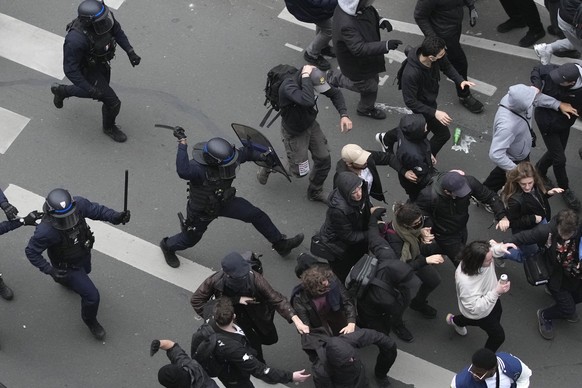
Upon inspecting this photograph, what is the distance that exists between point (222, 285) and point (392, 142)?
2.59 meters

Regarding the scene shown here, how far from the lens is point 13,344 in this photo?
9.31m

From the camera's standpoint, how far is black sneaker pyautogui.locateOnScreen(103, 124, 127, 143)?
36.2 feet

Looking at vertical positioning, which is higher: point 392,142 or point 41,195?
point 392,142

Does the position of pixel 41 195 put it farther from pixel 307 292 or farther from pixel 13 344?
pixel 307 292

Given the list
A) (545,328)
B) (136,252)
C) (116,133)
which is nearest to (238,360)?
(136,252)

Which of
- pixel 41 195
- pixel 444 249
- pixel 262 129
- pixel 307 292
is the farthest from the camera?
pixel 262 129

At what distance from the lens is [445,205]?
888 centimetres

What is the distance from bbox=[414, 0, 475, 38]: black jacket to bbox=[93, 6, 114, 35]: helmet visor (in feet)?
10.9

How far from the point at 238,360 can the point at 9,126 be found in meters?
4.85

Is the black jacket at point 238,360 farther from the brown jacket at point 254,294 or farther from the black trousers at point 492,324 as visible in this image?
the black trousers at point 492,324

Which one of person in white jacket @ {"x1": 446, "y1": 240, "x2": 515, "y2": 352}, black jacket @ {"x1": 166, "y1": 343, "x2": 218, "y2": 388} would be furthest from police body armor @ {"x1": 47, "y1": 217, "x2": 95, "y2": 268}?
person in white jacket @ {"x1": 446, "y1": 240, "x2": 515, "y2": 352}

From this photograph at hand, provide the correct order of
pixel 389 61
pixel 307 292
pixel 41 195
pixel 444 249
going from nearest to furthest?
pixel 307 292, pixel 444 249, pixel 41 195, pixel 389 61

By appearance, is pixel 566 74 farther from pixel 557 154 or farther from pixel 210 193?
pixel 210 193

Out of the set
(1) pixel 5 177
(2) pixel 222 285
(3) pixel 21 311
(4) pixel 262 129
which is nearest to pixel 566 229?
(2) pixel 222 285
